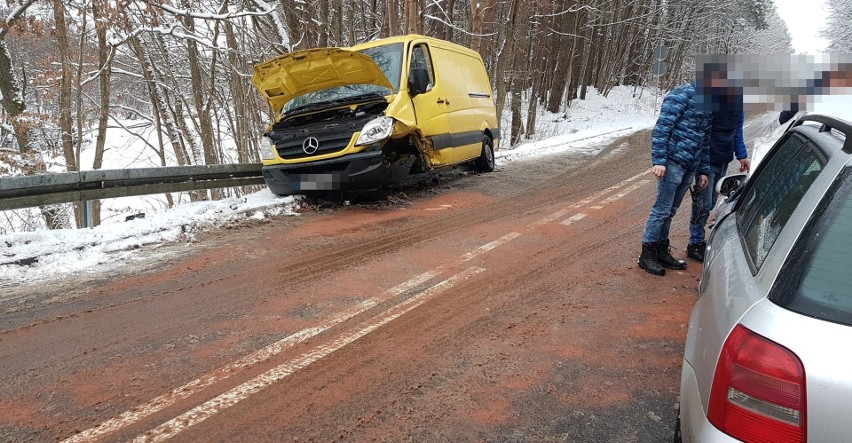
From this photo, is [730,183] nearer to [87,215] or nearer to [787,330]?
[787,330]

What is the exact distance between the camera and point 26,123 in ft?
37.5

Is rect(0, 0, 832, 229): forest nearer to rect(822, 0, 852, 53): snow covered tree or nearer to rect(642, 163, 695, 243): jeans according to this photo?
rect(642, 163, 695, 243): jeans

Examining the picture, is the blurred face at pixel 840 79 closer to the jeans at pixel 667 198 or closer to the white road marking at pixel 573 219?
the jeans at pixel 667 198

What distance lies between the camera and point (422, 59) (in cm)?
792

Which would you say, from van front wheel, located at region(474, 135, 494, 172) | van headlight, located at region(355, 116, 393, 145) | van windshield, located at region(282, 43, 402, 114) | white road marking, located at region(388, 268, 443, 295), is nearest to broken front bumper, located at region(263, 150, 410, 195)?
van headlight, located at region(355, 116, 393, 145)

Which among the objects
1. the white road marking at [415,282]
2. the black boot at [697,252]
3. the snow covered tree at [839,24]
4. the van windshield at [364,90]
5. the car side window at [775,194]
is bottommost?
the black boot at [697,252]

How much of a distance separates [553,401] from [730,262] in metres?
1.16

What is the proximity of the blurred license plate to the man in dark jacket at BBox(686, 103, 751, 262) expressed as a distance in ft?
13.8

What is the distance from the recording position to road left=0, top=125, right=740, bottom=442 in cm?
247

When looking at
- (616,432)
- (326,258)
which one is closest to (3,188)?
(326,258)

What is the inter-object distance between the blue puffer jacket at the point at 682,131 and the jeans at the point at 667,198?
0.08m

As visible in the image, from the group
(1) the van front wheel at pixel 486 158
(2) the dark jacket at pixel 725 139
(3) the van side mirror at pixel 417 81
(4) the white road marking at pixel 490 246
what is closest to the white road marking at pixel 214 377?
(4) the white road marking at pixel 490 246

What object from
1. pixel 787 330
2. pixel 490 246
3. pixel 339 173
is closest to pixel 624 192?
pixel 490 246

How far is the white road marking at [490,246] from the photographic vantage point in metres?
4.92
